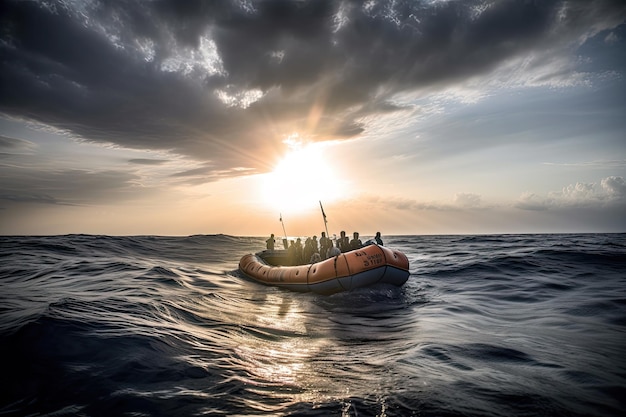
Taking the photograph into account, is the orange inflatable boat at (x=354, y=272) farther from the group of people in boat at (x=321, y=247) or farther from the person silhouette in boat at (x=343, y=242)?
the person silhouette in boat at (x=343, y=242)

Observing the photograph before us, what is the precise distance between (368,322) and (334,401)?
514cm

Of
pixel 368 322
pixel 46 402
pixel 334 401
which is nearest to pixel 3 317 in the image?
pixel 46 402

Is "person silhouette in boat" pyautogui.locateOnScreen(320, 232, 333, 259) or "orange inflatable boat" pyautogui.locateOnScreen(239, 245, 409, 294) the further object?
"person silhouette in boat" pyautogui.locateOnScreen(320, 232, 333, 259)

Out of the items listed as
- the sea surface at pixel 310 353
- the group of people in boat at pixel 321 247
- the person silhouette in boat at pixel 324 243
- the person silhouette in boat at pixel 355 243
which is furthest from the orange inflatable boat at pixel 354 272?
the person silhouette in boat at pixel 355 243

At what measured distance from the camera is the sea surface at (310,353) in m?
→ 3.86

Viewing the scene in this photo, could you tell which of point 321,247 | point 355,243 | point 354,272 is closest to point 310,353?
point 354,272

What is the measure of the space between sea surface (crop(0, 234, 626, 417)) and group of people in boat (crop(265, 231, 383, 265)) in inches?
158

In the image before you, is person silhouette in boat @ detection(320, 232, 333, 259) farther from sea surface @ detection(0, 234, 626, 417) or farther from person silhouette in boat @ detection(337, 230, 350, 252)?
sea surface @ detection(0, 234, 626, 417)

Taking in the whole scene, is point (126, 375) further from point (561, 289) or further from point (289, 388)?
point (561, 289)

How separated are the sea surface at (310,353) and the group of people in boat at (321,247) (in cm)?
401

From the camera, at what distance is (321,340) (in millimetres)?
7176

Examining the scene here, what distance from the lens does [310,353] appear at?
615cm

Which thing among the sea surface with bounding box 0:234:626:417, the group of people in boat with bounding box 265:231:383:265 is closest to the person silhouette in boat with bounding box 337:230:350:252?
the group of people in boat with bounding box 265:231:383:265

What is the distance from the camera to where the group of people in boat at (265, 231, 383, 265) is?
15781mm
